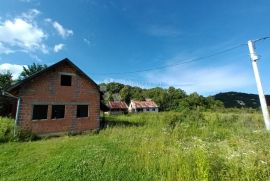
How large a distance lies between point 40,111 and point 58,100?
5.23 ft

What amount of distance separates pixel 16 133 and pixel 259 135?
566 inches

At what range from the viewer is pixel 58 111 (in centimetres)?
1609

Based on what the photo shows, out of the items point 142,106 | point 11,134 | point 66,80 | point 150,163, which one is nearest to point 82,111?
point 66,80

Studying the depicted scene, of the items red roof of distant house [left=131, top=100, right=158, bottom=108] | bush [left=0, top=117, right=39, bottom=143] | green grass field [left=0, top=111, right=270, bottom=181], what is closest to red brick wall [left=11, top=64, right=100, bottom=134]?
bush [left=0, top=117, right=39, bottom=143]

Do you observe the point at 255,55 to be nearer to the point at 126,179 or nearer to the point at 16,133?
the point at 126,179

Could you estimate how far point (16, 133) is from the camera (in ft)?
43.1

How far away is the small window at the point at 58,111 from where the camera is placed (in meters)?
15.8

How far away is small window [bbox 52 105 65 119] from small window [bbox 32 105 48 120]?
0.62 metres

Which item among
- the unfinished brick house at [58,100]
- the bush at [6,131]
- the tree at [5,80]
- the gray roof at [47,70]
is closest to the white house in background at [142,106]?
the tree at [5,80]

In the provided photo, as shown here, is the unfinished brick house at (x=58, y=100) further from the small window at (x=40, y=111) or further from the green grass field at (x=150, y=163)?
the green grass field at (x=150, y=163)

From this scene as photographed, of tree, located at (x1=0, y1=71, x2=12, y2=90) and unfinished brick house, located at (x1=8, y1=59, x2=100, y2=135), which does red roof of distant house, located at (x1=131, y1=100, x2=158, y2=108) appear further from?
unfinished brick house, located at (x1=8, y1=59, x2=100, y2=135)

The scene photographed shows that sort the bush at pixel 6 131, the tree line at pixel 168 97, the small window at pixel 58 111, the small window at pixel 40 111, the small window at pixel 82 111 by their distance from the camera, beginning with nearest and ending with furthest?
the bush at pixel 6 131
the small window at pixel 40 111
the small window at pixel 58 111
the small window at pixel 82 111
the tree line at pixel 168 97

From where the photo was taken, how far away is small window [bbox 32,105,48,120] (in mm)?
14867

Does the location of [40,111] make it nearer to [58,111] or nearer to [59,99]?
[58,111]
